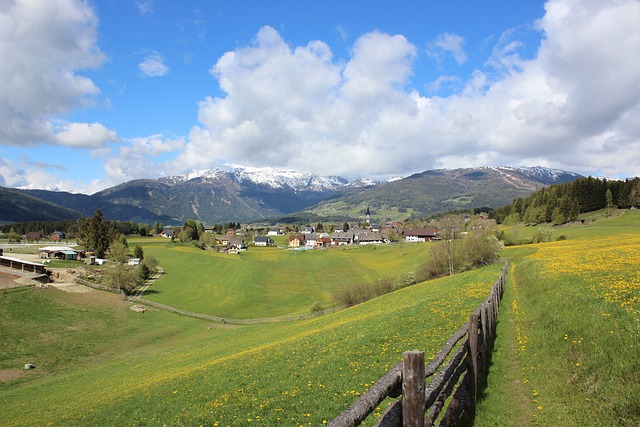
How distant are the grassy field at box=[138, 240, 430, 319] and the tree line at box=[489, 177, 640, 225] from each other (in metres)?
49.2

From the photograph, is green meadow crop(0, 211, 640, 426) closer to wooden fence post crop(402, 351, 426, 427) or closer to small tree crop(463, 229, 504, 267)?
wooden fence post crop(402, 351, 426, 427)

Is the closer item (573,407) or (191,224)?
(573,407)

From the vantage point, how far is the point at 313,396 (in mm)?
12961

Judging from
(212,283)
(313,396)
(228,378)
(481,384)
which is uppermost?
(481,384)

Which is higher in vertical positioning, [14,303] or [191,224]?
[191,224]

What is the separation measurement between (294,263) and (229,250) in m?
61.9

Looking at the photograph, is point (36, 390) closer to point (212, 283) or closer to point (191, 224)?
point (212, 283)

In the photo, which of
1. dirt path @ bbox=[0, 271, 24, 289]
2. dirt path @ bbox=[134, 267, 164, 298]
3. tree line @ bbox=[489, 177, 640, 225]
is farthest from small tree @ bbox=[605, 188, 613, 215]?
dirt path @ bbox=[0, 271, 24, 289]

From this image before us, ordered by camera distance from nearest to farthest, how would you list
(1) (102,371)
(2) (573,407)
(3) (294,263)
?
(2) (573,407)
(1) (102,371)
(3) (294,263)

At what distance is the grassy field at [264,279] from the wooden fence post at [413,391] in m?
63.1

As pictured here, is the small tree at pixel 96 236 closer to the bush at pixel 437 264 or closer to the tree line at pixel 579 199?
the bush at pixel 437 264

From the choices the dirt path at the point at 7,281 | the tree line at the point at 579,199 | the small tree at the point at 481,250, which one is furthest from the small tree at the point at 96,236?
the tree line at the point at 579,199

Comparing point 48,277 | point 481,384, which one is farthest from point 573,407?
point 48,277

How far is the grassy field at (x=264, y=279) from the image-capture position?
78.9m
